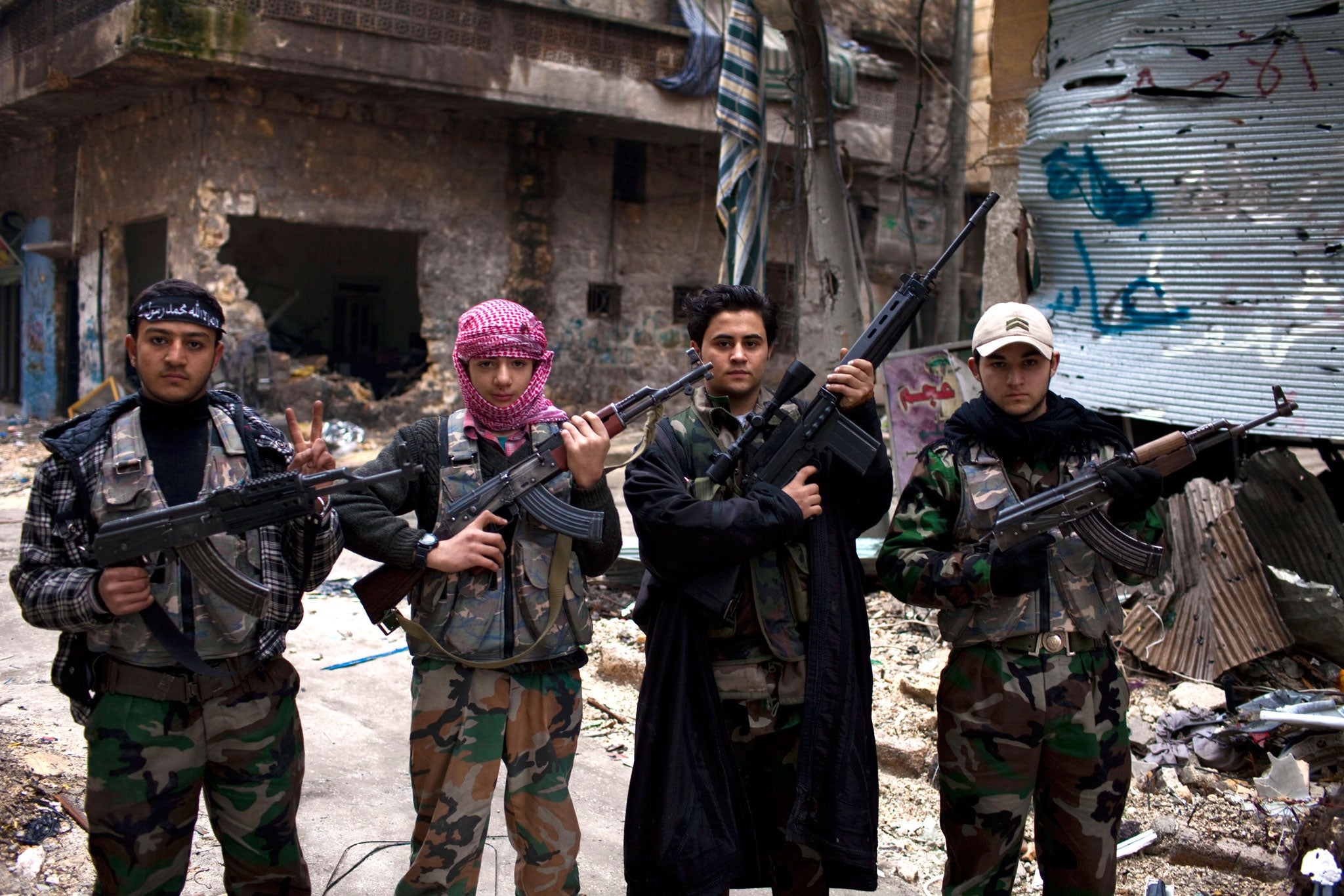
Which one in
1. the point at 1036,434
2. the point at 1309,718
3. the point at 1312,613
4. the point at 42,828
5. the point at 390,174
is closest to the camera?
the point at 1036,434

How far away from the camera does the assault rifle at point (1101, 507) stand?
8.58ft

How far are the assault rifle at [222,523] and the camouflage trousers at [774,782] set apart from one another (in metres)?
1.16

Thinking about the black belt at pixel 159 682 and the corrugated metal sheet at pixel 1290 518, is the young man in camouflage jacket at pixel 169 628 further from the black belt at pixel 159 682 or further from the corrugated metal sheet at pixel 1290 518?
the corrugated metal sheet at pixel 1290 518

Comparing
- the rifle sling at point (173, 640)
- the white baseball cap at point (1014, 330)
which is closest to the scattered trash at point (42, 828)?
the rifle sling at point (173, 640)

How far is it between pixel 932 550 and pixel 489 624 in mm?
1197

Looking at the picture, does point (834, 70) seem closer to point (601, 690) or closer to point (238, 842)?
point (601, 690)

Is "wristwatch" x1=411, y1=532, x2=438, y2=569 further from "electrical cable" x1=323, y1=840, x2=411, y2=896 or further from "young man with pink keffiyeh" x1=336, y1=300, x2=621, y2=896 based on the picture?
"electrical cable" x1=323, y1=840, x2=411, y2=896

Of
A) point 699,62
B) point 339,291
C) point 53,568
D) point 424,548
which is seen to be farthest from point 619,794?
point 339,291

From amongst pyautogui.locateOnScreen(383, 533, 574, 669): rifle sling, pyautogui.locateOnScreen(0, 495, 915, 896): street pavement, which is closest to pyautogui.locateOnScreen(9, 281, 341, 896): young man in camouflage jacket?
pyautogui.locateOnScreen(383, 533, 574, 669): rifle sling

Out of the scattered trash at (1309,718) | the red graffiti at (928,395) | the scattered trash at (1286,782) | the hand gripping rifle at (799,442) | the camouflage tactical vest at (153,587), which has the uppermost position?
the red graffiti at (928,395)

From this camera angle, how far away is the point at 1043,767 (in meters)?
2.67

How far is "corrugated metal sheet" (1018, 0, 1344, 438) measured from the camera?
475cm

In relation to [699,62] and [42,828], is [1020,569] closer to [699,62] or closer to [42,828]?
[42,828]

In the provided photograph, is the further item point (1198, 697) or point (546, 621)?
point (1198, 697)
